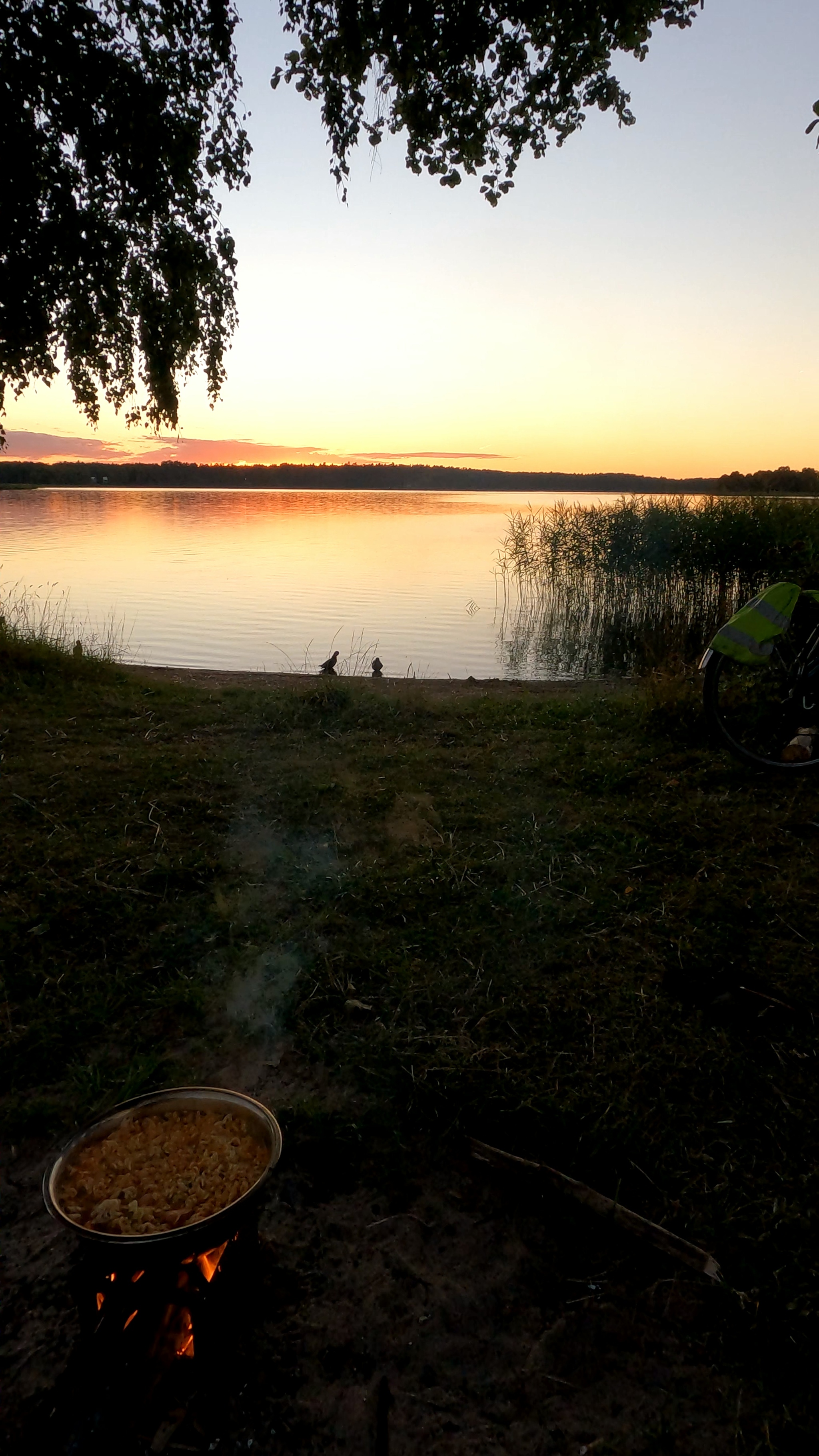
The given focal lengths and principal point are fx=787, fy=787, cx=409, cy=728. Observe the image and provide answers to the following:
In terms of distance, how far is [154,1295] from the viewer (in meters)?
1.83

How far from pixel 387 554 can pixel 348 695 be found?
80.8 ft

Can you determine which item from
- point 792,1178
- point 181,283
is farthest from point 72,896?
point 181,283

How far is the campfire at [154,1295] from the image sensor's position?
1740mm

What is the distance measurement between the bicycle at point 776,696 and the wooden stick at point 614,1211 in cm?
380

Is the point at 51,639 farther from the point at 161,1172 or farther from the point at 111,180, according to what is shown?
the point at 161,1172

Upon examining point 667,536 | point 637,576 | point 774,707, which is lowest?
point 774,707

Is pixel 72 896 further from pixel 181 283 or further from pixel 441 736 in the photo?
pixel 181 283

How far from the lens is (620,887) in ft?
13.4

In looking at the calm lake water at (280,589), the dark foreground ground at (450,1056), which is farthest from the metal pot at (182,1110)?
the calm lake water at (280,589)

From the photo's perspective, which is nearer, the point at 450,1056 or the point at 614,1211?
the point at 614,1211

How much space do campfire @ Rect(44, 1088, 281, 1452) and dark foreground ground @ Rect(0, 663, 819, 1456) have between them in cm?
8

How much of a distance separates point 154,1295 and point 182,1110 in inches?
21.3

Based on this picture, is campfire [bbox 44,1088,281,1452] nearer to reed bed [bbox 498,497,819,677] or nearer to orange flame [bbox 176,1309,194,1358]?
orange flame [bbox 176,1309,194,1358]

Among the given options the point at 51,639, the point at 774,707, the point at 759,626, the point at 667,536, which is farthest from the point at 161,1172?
the point at 667,536
